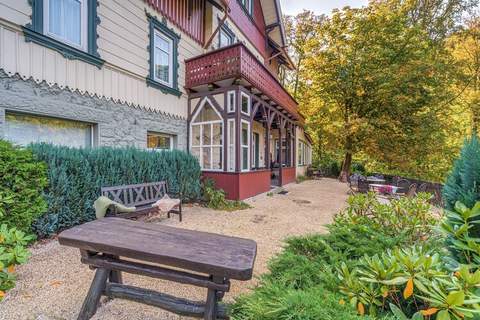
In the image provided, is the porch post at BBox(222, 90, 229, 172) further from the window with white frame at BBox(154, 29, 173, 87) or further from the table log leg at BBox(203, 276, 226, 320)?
the table log leg at BBox(203, 276, 226, 320)

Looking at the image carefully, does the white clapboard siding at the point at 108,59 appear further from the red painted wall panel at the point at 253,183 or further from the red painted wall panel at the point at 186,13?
the red painted wall panel at the point at 253,183

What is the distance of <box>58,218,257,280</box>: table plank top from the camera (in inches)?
63.4

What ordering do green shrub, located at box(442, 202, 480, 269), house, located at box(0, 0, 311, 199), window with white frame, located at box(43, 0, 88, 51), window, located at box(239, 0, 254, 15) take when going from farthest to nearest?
1. window, located at box(239, 0, 254, 15)
2. window with white frame, located at box(43, 0, 88, 51)
3. house, located at box(0, 0, 311, 199)
4. green shrub, located at box(442, 202, 480, 269)

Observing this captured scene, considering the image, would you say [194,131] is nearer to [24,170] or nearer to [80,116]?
[80,116]

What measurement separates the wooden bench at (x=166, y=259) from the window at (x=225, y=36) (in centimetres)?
923

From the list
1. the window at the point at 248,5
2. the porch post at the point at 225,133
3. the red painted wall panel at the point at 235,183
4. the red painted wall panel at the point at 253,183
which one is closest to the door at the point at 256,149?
the red painted wall panel at the point at 253,183

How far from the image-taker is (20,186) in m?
3.37

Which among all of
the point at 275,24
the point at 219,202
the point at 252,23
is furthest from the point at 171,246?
the point at 275,24

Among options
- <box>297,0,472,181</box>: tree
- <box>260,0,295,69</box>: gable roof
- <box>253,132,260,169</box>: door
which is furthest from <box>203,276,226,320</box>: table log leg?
<box>260,0,295,69</box>: gable roof

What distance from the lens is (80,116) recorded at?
192 inches

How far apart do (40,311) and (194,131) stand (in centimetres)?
668

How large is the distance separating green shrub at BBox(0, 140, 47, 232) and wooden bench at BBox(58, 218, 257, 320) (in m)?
1.93

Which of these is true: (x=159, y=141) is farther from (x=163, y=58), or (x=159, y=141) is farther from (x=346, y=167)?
(x=346, y=167)

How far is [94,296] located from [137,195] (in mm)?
3301
